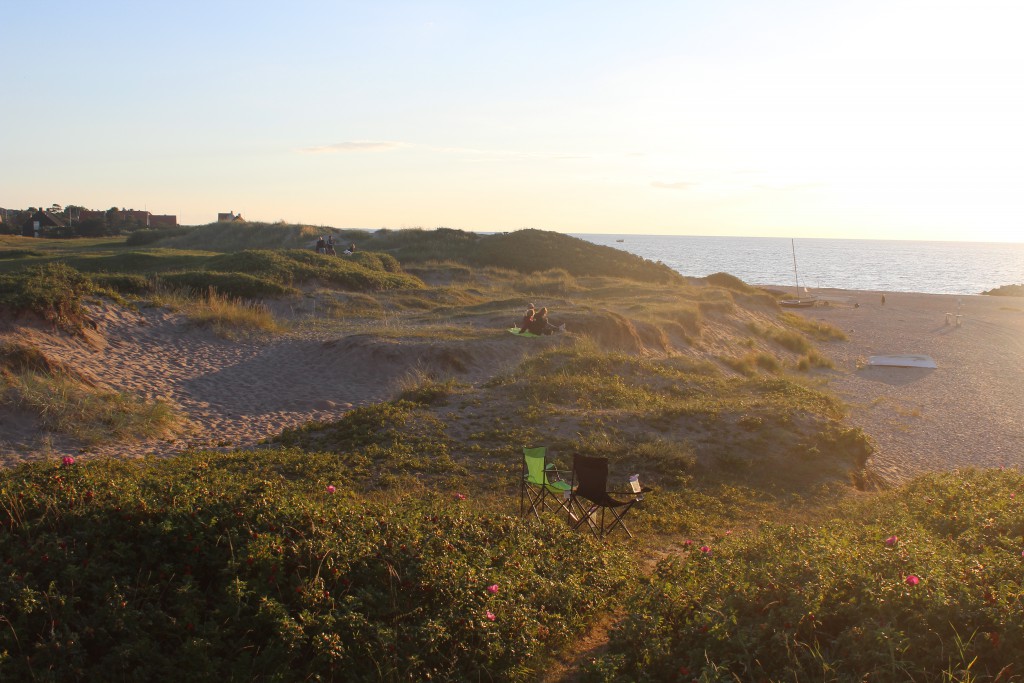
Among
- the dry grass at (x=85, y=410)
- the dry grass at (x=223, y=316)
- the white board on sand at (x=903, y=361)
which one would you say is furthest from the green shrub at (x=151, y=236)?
the white board on sand at (x=903, y=361)

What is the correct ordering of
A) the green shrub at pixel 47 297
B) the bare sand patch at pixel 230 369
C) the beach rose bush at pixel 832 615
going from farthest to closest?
1. the green shrub at pixel 47 297
2. the bare sand patch at pixel 230 369
3. the beach rose bush at pixel 832 615

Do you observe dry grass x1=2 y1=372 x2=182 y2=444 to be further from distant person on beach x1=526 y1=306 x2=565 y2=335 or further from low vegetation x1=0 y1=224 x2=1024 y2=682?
distant person on beach x1=526 y1=306 x2=565 y2=335

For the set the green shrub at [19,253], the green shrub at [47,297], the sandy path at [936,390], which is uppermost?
the green shrub at [19,253]

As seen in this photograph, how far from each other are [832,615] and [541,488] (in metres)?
4.25

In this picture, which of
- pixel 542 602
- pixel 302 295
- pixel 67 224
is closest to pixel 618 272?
pixel 302 295

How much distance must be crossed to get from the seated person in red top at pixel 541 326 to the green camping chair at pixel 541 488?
1179 centimetres

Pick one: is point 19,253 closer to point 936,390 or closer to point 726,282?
point 726,282

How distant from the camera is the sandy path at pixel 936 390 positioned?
15.1m

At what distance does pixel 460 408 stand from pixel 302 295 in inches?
560

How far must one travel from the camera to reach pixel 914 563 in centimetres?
485

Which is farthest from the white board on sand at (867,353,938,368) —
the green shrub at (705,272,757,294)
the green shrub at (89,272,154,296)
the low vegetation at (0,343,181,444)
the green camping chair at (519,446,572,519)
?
the green shrub at (89,272,154,296)

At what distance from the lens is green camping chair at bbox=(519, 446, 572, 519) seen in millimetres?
8117

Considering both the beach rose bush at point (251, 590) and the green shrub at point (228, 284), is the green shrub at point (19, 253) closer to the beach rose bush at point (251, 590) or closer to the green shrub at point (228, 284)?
the green shrub at point (228, 284)

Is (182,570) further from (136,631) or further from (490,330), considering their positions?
(490,330)
